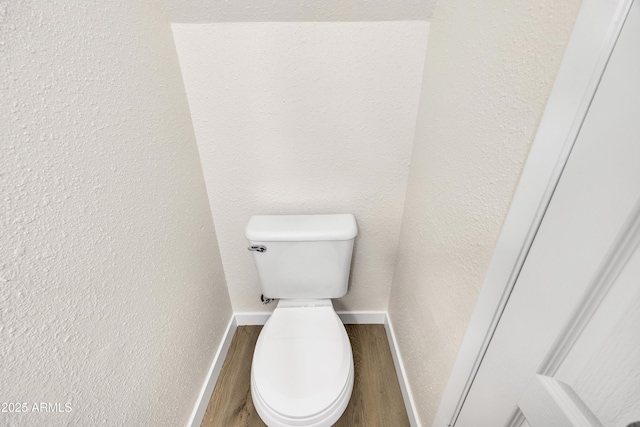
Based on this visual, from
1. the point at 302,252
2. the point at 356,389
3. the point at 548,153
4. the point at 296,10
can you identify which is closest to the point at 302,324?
the point at 302,252

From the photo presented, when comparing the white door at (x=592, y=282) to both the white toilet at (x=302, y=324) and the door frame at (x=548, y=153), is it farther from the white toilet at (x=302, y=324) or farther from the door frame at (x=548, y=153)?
the white toilet at (x=302, y=324)

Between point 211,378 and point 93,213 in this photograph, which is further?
point 211,378

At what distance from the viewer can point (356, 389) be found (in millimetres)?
1108

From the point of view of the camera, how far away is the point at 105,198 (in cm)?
56

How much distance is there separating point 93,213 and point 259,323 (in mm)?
1031

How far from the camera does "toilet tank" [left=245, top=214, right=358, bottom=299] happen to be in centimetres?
95

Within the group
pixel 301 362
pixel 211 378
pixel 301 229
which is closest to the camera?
pixel 301 362

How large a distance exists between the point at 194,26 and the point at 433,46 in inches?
28.3

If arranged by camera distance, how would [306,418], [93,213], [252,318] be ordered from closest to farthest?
[93,213], [306,418], [252,318]

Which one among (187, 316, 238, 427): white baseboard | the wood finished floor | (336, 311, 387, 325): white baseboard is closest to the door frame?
the wood finished floor

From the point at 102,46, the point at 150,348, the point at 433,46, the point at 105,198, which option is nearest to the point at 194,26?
the point at 102,46

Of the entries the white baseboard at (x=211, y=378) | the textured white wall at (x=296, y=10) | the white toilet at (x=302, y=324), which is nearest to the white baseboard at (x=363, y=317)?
the white toilet at (x=302, y=324)

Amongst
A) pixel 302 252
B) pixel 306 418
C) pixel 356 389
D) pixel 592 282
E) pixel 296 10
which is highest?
pixel 296 10

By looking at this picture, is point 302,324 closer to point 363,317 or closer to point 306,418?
point 306,418
